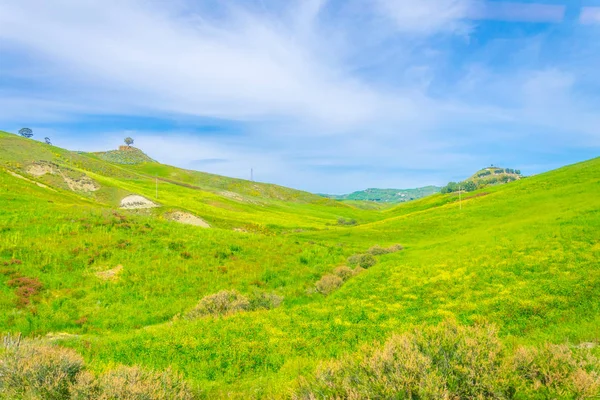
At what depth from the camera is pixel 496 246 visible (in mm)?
23797

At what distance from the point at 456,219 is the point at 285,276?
42.0 m

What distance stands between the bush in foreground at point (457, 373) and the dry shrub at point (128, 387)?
2.64 m

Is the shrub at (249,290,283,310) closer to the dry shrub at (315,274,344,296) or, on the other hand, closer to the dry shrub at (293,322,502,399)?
the dry shrub at (315,274,344,296)

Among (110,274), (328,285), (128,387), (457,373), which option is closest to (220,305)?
(328,285)

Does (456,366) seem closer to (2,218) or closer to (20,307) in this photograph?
(20,307)

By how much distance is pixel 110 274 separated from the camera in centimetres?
2177

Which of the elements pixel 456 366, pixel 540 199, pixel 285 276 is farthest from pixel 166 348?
pixel 540 199

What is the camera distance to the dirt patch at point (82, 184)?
83312 millimetres

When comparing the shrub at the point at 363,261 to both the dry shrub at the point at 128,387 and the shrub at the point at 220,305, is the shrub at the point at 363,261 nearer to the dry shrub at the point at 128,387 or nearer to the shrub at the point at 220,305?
the shrub at the point at 220,305

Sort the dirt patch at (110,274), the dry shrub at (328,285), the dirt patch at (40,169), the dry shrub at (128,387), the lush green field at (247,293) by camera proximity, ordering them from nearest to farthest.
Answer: the dry shrub at (128,387)
the lush green field at (247,293)
the dirt patch at (110,274)
the dry shrub at (328,285)
the dirt patch at (40,169)

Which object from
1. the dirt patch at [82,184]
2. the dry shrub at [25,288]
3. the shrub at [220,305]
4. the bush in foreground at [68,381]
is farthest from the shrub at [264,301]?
the dirt patch at [82,184]

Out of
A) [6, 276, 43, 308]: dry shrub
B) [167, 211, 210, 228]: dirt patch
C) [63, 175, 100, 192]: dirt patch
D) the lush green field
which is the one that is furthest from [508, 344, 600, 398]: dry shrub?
[63, 175, 100, 192]: dirt patch

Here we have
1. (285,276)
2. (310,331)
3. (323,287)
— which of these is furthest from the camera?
(285,276)

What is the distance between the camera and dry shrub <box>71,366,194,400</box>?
20.1 feet
